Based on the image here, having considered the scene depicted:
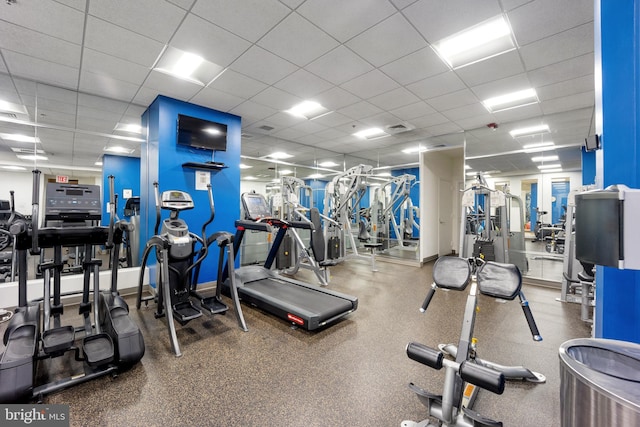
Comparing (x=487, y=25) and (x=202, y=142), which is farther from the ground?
(x=487, y=25)

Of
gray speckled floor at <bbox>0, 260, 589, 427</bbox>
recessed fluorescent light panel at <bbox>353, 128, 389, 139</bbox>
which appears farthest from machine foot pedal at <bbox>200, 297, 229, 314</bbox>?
recessed fluorescent light panel at <bbox>353, 128, 389, 139</bbox>

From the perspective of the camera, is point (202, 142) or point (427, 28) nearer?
point (427, 28)

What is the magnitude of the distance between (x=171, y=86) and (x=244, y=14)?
6.48ft

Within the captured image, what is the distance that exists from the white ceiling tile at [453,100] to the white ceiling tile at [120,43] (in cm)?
392

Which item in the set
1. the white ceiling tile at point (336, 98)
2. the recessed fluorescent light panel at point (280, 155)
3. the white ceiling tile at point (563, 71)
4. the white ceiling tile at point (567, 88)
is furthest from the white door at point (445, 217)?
the recessed fluorescent light panel at point (280, 155)

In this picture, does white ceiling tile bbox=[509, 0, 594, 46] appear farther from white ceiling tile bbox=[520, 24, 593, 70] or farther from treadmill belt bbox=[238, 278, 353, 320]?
treadmill belt bbox=[238, 278, 353, 320]

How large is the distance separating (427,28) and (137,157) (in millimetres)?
8813

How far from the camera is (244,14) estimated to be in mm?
2527

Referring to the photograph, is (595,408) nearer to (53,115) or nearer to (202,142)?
(202,142)

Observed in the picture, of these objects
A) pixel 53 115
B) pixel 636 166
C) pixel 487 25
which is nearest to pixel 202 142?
pixel 53 115

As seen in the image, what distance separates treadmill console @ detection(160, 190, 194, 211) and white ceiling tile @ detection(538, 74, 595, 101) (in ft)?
16.8

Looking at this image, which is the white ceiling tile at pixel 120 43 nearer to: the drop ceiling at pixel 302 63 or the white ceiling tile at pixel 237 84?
the drop ceiling at pixel 302 63

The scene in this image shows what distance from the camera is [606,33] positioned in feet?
4.91

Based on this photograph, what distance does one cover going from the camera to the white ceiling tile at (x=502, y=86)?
3715 millimetres
